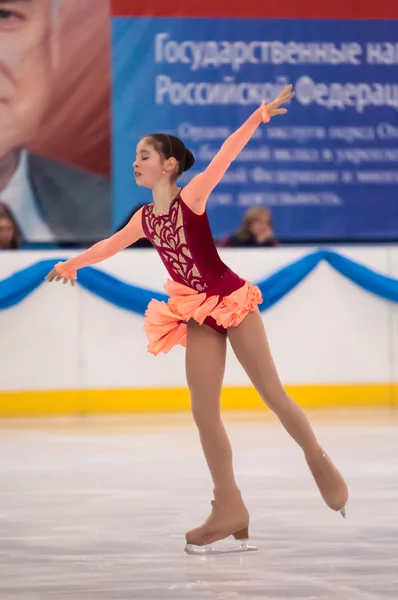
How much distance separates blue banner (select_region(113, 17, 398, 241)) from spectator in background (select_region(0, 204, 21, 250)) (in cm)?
107

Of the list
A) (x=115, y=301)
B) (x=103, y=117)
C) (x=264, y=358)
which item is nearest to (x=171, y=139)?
(x=264, y=358)

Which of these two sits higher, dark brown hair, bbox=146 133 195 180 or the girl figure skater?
dark brown hair, bbox=146 133 195 180

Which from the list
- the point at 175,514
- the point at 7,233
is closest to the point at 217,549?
the point at 175,514

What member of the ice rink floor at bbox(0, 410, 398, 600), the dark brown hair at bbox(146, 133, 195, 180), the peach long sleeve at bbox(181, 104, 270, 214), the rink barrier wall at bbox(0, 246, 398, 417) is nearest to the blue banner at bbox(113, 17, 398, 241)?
the rink barrier wall at bbox(0, 246, 398, 417)

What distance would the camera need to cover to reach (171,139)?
4.29 metres

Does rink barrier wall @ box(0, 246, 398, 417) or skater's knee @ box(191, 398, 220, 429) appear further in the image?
rink barrier wall @ box(0, 246, 398, 417)

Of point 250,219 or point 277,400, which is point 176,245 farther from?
point 250,219

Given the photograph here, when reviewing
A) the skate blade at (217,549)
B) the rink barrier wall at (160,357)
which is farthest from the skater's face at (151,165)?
the rink barrier wall at (160,357)

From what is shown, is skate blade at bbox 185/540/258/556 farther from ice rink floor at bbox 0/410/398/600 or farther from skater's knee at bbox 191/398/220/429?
skater's knee at bbox 191/398/220/429

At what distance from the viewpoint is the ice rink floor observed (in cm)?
364

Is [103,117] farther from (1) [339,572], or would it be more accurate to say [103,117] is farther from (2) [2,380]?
(1) [339,572]

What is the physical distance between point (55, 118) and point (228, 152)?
5.38 metres

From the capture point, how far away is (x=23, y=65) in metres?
9.12

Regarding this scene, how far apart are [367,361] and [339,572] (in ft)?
15.3
